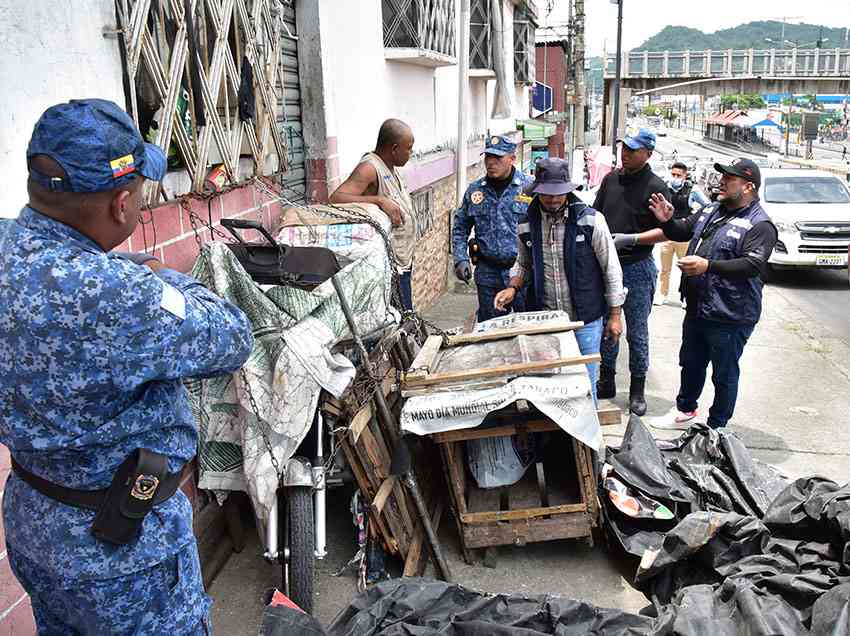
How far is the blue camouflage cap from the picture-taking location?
537 centimetres

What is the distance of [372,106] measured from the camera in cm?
657

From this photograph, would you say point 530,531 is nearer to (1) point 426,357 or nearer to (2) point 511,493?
(2) point 511,493

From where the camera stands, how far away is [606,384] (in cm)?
591

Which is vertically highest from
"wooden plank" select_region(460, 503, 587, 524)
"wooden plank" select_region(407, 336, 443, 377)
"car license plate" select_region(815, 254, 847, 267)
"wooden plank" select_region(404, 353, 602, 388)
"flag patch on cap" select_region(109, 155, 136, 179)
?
"flag patch on cap" select_region(109, 155, 136, 179)

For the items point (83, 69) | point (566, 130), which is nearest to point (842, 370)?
point (83, 69)

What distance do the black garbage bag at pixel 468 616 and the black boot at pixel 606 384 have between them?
306cm

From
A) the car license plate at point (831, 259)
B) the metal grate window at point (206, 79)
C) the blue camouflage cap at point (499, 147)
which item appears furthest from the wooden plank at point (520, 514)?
the car license plate at point (831, 259)

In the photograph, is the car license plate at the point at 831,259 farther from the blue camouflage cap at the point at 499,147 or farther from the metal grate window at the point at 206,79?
the metal grate window at the point at 206,79

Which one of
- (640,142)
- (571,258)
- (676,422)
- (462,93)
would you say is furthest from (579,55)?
(571,258)

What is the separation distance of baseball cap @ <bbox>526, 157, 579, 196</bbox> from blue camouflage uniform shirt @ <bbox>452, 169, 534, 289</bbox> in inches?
41.7

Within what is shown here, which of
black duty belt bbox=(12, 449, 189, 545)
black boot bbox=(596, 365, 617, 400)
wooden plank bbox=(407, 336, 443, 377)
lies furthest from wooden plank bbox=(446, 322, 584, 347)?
black duty belt bbox=(12, 449, 189, 545)

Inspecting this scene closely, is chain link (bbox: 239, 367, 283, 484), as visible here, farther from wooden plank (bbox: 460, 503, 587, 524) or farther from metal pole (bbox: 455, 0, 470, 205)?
metal pole (bbox: 455, 0, 470, 205)

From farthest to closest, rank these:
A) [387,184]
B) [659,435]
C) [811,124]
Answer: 1. [811,124]
2. [659,435]
3. [387,184]

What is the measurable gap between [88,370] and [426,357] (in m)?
2.36
